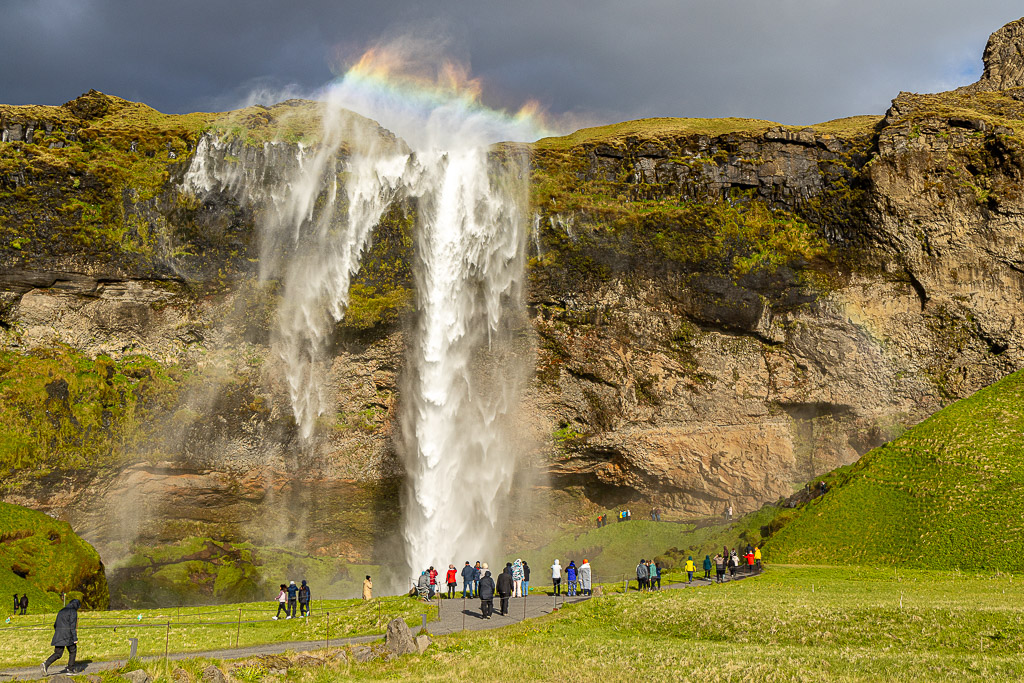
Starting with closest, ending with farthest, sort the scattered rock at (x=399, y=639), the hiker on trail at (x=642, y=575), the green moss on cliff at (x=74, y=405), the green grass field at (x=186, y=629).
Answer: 1. the scattered rock at (x=399, y=639)
2. the green grass field at (x=186, y=629)
3. the hiker on trail at (x=642, y=575)
4. the green moss on cliff at (x=74, y=405)

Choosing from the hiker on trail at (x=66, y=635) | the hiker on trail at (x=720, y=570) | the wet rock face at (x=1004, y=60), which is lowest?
the hiker on trail at (x=720, y=570)

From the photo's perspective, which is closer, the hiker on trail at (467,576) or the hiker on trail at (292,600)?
the hiker on trail at (292,600)

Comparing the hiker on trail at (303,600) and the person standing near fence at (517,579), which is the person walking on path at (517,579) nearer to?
the person standing near fence at (517,579)

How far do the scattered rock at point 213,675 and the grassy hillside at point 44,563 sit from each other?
75.3ft

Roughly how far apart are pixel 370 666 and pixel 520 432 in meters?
37.4

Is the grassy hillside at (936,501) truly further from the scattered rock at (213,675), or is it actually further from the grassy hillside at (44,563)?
the grassy hillside at (44,563)

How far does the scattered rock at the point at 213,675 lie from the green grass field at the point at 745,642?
0.82 ft

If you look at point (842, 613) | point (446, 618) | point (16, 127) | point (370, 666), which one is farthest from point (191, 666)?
point (16, 127)

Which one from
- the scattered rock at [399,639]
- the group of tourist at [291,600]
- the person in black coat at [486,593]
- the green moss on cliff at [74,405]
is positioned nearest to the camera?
the scattered rock at [399,639]

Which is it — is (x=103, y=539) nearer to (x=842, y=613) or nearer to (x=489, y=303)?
(x=489, y=303)

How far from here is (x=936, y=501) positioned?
35812 mm

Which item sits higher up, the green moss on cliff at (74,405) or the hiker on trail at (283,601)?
the green moss on cliff at (74,405)

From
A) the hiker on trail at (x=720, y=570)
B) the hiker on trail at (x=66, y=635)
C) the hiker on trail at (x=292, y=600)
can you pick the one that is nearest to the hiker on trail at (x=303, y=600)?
the hiker on trail at (x=292, y=600)

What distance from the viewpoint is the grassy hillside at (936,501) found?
107 feet
